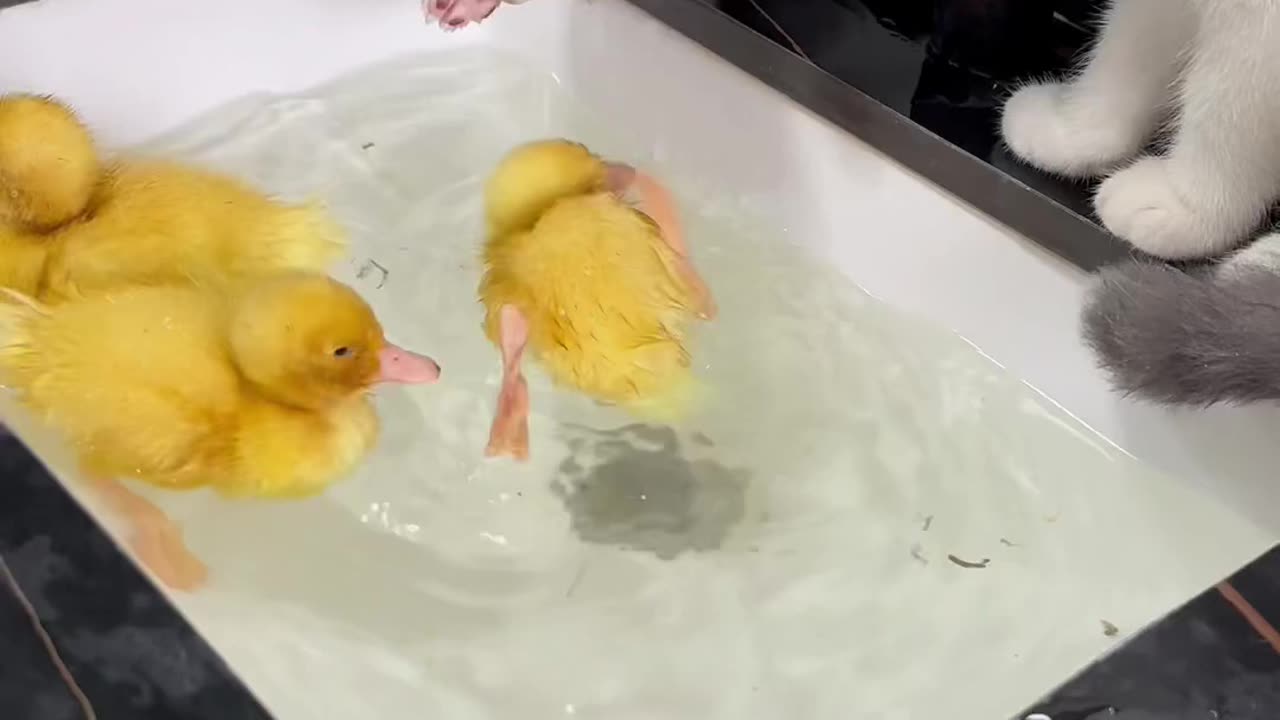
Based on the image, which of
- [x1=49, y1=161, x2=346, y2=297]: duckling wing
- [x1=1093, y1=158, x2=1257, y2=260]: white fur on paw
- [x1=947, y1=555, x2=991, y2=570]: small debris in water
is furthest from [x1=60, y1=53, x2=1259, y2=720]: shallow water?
[x1=1093, y1=158, x2=1257, y2=260]: white fur on paw

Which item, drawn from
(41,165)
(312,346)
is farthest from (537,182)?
(41,165)

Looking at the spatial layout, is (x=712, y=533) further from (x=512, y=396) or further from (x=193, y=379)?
(x=193, y=379)

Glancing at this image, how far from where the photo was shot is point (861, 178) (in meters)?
1.03

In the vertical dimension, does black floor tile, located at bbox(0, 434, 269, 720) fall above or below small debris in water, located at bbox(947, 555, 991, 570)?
above

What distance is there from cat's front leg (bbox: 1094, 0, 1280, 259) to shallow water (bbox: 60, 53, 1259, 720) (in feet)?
0.69

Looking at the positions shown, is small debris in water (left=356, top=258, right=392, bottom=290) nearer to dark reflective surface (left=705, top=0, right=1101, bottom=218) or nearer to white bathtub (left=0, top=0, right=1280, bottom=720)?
white bathtub (left=0, top=0, right=1280, bottom=720)

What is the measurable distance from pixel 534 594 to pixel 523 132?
62 centimetres

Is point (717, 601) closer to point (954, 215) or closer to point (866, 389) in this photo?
point (866, 389)

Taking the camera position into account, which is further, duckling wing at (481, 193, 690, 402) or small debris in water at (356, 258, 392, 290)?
small debris in water at (356, 258, 392, 290)

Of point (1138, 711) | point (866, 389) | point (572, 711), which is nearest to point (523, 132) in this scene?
point (866, 389)

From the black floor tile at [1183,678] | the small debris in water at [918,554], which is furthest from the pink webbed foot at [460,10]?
the black floor tile at [1183,678]

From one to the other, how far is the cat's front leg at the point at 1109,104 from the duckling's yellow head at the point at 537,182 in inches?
14.0

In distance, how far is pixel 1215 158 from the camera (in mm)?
789

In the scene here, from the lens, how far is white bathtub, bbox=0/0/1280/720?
0.83 meters
